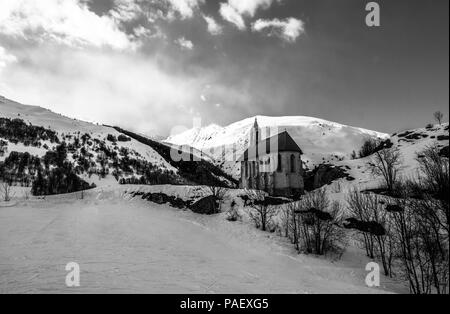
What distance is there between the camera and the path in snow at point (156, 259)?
11.4 metres

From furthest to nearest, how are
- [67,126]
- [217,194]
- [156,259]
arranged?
[67,126] → [217,194] → [156,259]

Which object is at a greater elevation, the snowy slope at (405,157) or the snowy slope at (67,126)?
the snowy slope at (67,126)

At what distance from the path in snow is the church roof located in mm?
29037

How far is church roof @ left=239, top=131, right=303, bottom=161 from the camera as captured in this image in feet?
186

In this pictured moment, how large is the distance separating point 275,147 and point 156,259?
147ft

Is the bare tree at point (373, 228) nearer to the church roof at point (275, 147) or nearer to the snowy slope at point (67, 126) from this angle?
the church roof at point (275, 147)

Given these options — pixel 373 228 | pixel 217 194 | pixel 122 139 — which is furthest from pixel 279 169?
pixel 122 139

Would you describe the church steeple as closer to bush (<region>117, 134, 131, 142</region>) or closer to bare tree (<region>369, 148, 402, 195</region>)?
bare tree (<region>369, 148, 402, 195</region>)

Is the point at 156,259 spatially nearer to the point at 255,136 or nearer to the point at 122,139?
the point at 255,136

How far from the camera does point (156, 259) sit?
53.8 ft

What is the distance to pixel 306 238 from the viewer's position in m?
26.6

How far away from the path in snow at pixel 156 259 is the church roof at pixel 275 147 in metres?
29.0

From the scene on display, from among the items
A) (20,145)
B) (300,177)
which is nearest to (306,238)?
(300,177)

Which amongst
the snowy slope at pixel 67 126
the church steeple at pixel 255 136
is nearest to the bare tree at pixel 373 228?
the church steeple at pixel 255 136
